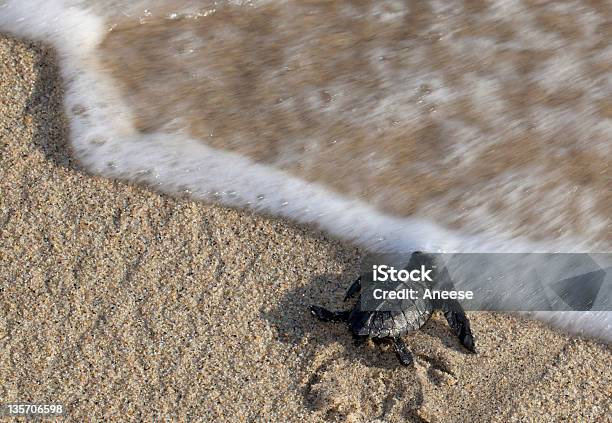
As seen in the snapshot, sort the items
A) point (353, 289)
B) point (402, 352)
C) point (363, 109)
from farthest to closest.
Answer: point (363, 109), point (353, 289), point (402, 352)

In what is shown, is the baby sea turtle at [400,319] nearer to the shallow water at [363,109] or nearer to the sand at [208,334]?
the sand at [208,334]

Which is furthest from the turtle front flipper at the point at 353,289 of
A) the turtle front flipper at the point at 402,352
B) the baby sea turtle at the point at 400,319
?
the turtle front flipper at the point at 402,352

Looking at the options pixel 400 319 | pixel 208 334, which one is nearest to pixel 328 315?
pixel 400 319

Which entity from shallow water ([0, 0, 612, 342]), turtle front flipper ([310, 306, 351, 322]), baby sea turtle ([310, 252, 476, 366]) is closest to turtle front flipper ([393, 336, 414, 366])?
baby sea turtle ([310, 252, 476, 366])

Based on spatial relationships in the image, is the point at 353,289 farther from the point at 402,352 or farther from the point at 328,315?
the point at 402,352

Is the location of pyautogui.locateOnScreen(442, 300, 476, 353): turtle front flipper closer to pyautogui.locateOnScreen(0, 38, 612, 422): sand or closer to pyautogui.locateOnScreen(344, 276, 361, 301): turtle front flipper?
pyautogui.locateOnScreen(0, 38, 612, 422): sand

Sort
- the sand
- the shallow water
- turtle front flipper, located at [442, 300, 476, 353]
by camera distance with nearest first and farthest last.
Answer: the sand
turtle front flipper, located at [442, 300, 476, 353]
the shallow water
